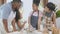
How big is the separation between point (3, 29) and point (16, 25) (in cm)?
12

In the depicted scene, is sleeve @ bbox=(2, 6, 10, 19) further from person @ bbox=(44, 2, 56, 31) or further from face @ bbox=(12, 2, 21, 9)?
person @ bbox=(44, 2, 56, 31)

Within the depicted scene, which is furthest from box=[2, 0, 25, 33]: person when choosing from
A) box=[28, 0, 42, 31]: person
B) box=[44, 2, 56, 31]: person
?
box=[44, 2, 56, 31]: person

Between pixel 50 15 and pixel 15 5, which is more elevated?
pixel 15 5

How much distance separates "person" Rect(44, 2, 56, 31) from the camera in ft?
4.22

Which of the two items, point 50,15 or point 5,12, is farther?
point 50,15

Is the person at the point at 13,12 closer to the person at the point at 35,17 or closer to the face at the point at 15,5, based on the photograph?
the face at the point at 15,5

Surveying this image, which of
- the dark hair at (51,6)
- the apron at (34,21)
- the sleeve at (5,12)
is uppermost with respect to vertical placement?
the dark hair at (51,6)

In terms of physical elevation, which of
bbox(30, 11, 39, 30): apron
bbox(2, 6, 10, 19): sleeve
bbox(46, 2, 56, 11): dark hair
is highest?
bbox(46, 2, 56, 11): dark hair

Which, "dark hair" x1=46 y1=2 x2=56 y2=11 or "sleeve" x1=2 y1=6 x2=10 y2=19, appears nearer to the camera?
"sleeve" x1=2 y1=6 x2=10 y2=19

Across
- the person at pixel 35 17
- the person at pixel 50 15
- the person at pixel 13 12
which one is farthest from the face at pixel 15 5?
the person at pixel 50 15

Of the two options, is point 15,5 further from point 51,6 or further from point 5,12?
point 51,6

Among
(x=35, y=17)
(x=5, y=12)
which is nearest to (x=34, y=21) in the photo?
(x=35, y=17)

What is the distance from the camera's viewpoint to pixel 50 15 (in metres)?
1.31

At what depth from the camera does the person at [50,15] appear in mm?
1286
